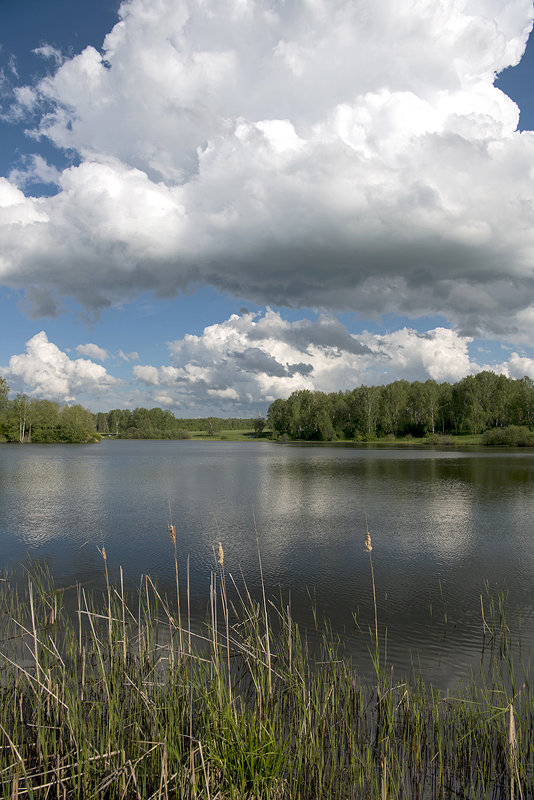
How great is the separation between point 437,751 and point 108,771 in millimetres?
3725

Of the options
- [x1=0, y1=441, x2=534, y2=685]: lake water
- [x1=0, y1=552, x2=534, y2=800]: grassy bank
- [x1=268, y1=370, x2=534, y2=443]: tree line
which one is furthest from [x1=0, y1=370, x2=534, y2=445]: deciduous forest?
[x1=0, y1=552, x2=534, y2=800]: grassy bank

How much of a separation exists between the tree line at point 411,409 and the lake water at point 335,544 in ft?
268

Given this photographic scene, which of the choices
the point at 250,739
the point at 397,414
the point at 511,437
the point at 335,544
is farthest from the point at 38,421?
the point at 250,739

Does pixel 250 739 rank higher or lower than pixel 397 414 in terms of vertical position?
lower

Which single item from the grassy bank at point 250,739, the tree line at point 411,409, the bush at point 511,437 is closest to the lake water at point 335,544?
the grassy bank at point 250,739

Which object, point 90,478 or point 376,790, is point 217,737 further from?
point 90,478

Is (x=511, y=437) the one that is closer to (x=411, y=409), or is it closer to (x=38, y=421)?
(x=411, y=409)

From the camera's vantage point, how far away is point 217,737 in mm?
4777

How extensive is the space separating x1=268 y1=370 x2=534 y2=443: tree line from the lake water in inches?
3221

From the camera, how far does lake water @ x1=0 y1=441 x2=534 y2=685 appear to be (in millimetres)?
10344

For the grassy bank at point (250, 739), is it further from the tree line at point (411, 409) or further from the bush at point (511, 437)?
the tree line at point (411, 409)

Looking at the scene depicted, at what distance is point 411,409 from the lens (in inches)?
5039

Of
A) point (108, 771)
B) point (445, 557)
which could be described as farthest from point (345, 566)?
point (108, 771)

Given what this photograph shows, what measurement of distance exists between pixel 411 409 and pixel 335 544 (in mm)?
116690
